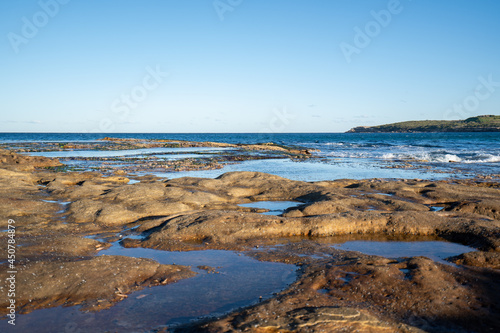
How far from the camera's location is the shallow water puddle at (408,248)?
8.64 m

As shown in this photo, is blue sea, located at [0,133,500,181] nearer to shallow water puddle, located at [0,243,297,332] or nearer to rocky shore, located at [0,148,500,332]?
rocky shore, located at [0,148,500,332]

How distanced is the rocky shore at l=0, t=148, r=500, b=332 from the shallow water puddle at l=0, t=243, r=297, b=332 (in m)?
0.30

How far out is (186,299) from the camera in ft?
19.9

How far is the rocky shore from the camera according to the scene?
5254mm

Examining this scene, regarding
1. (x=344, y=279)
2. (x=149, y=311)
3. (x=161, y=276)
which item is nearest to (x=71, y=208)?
(x=161, y=276)

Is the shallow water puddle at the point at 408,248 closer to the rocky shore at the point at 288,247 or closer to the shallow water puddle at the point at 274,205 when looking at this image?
the rocky shore at the point at 288,247

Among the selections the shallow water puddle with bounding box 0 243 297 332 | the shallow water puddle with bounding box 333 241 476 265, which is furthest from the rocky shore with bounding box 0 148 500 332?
the shallow water puddle with bounding box 333 241 476 265

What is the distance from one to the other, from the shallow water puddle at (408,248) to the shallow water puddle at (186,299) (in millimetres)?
2573

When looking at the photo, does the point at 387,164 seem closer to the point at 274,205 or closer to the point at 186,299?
the point at 274,205

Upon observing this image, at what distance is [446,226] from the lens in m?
10.3

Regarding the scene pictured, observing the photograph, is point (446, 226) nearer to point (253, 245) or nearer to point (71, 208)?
point (253, 245)


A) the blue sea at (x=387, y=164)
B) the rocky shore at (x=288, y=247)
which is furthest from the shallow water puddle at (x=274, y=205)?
the blue sea at (x=387, y=164)

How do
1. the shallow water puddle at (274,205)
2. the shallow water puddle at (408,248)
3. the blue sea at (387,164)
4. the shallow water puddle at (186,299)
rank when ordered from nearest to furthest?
the shallow water puddle at (186,299)
the shallow water puddle at (408,248)
the shallow water puddle at (274,205)
the blue sea at (387,164)

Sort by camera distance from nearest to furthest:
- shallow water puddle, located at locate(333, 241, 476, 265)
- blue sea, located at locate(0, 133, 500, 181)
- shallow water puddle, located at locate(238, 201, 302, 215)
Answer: shallow water puddle, located at locate(333, 241, 476, 265), shallow water puddle, located at locate(238, 201, 302, 215), blue sea, located at locate(0, 133, 500, 181)
